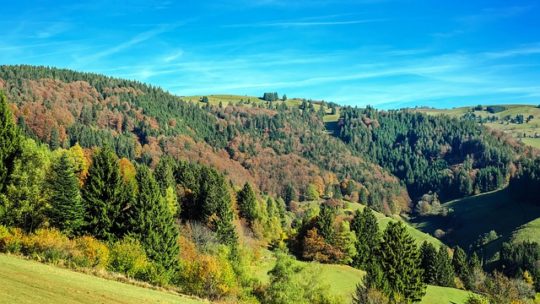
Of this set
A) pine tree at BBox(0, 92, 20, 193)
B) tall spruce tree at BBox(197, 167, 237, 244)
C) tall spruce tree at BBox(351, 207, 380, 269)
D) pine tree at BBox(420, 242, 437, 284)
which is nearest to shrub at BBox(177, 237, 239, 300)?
pine tree at BBox(0, 92, 20, 193)

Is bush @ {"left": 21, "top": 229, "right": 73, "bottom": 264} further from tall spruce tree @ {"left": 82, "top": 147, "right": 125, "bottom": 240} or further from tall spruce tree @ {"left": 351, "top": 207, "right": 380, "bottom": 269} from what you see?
tall spruce tree @ {"left": 351, "top": 207, "right": 380, "bottom": 269}

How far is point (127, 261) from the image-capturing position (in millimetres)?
55438

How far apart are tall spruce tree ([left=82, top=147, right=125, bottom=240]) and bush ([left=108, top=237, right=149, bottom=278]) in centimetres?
860

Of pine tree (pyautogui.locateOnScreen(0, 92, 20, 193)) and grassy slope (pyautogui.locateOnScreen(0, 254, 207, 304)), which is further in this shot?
pine tree (pyautogui.locateOnScreen(0, 92, 20, 193))

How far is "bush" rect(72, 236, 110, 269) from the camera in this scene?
1924 inches

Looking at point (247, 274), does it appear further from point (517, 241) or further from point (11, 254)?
point (517, 241)

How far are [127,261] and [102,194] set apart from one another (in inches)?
523

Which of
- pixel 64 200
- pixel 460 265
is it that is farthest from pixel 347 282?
pixel 460 265

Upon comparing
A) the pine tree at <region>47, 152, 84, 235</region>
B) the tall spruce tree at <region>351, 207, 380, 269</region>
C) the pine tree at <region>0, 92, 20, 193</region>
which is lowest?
the tall spruce tree at <region>351, 207, 380, 269</region>

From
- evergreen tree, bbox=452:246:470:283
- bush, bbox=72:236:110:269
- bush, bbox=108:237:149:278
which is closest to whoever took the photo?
bush, bbox=72:236:110:269

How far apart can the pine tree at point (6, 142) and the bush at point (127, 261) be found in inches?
579

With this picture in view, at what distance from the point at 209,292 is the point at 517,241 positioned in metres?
166

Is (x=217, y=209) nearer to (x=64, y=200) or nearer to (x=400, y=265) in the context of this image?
(x=400, y=265)

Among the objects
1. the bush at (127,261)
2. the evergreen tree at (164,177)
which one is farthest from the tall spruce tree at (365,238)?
the bush at (127,261)
